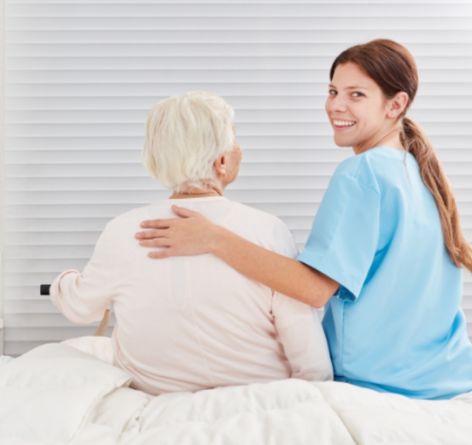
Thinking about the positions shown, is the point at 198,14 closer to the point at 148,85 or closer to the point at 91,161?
the point at 148,85

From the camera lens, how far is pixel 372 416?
119cm

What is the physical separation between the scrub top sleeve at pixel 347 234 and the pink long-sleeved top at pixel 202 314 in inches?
3.3

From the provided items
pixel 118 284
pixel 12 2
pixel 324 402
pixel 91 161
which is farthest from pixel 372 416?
pixel 12 2

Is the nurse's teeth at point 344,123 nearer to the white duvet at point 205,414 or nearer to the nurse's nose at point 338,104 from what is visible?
the nurse's nose at point 338,104

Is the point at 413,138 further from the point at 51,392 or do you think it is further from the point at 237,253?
the point at 51,392

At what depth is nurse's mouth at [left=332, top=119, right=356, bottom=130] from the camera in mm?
1867

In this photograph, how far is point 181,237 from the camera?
61.7 inches

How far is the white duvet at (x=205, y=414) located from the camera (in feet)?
3.76

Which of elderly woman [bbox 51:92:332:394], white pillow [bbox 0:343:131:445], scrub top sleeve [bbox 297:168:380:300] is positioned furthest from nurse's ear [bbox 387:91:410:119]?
white pillow [bbox 0:343:131:445]

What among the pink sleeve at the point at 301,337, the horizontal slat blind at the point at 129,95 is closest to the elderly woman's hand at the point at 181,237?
the pink sleeve at the point at 301,337

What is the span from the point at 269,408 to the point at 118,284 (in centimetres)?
50

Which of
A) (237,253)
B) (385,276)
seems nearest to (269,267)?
(237,253)

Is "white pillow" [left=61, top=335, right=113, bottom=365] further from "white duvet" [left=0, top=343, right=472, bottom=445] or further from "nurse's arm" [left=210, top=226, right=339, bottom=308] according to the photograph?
"nurse's arm" [left=210, top=226, right=339, bottom=308]

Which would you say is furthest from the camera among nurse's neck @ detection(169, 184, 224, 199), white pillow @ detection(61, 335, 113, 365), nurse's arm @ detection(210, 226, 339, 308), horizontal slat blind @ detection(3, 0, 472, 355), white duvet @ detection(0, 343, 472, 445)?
horizontal slat blind @ detection(3, 0, 472, 355)
